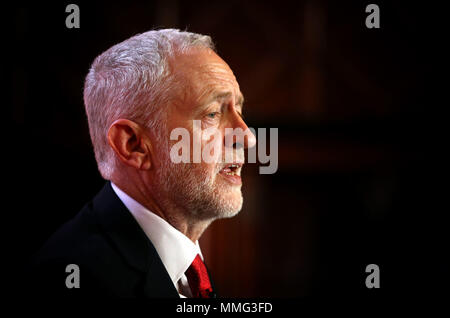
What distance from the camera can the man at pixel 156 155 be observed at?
3.46ft

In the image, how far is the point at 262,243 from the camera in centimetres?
322

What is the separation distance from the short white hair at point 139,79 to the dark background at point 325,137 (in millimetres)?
1612

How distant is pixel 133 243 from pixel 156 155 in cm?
21

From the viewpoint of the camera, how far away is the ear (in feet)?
3.48

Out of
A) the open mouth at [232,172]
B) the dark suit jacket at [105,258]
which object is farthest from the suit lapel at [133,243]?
the open mouth at [232,172]

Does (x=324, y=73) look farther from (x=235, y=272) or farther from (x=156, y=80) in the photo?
(x=156, y=80)

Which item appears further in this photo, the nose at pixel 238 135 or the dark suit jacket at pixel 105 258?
the nose at pixel 238 135

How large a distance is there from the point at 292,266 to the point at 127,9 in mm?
2012

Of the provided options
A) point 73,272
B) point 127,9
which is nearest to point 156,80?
point 73,272

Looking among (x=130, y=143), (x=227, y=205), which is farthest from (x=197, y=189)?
(x=130, y=143)

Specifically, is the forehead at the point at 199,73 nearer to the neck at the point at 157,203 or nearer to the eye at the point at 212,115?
the eye at the point at 212,115

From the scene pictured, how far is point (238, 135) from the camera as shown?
1.09 metres

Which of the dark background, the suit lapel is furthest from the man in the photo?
the dark background

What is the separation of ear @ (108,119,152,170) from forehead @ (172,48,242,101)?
0.51 feet
